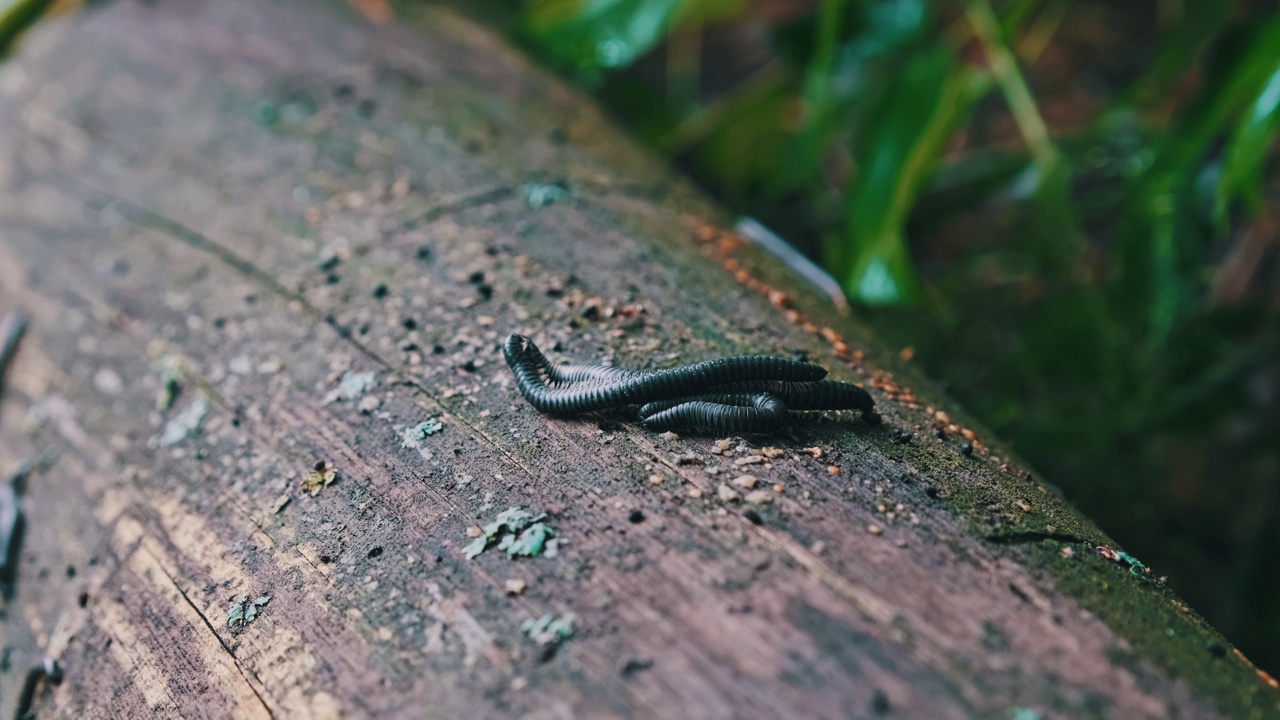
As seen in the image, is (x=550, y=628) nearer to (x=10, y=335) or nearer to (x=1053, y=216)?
(x=10, y=335)

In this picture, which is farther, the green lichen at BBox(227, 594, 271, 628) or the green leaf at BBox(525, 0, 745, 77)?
the green leaf at BBox(525, 0, 745, 77)

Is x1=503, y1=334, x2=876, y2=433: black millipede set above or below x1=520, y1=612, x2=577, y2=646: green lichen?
above

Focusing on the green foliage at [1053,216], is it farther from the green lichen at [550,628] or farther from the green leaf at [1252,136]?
the green lichen at [550,628]

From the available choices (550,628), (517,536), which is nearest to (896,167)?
(517,536)

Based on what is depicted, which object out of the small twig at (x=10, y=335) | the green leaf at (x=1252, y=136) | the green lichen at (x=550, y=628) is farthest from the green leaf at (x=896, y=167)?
the small twig at (x=10, y=335)

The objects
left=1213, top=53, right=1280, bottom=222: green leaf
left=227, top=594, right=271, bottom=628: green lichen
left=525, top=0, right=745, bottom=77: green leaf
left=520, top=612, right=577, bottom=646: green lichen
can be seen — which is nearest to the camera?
left=520, top=612, right=577, bottom=646: green lichen

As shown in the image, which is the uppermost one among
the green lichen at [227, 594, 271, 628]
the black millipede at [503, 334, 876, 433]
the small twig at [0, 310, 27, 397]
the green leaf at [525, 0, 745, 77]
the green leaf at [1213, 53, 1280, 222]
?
the green leaf at [1213, 53, 1280, 222]

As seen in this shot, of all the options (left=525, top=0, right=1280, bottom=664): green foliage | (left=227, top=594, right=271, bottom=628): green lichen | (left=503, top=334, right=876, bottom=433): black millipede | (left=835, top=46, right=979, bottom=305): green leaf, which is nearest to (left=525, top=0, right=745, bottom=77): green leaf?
(left=525, top=0, right=1280, bottom=664): green foliage

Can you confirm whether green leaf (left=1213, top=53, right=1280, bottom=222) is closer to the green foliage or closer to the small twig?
the green foliage
